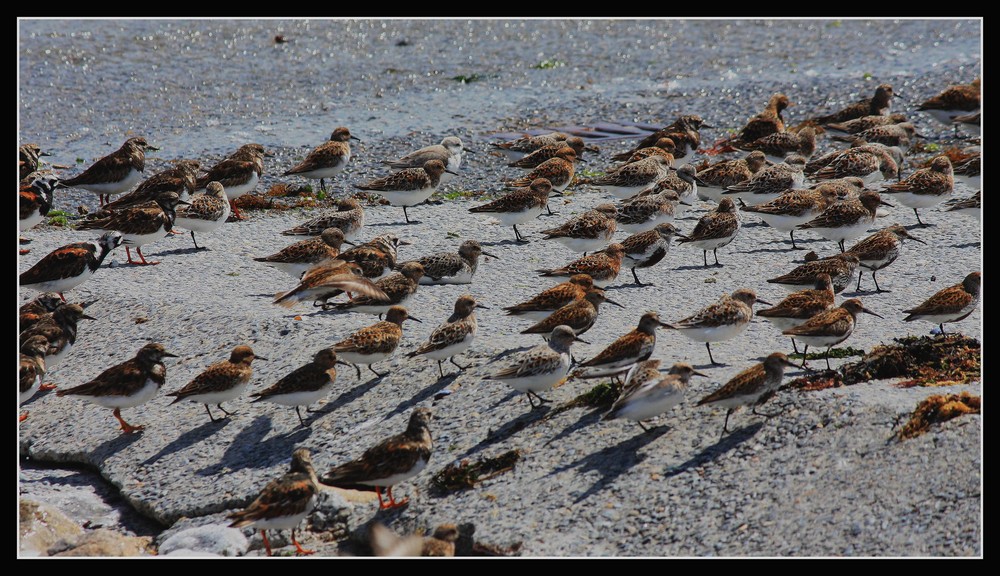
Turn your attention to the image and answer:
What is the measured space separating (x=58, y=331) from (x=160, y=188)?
16.8ft

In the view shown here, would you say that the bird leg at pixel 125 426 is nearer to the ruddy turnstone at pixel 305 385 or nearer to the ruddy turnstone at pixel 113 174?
the ruddy turnstone at pixel 305 385

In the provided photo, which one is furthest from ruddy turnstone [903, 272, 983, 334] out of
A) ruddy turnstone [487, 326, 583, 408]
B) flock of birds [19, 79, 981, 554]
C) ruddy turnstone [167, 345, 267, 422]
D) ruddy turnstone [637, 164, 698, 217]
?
ruddy turnstone [167, 345, 267, 422]

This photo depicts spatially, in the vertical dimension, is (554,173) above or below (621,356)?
above

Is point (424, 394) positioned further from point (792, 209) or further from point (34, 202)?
point (34, 202)

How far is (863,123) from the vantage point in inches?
883

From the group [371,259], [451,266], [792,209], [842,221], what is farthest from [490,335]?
[842,221]

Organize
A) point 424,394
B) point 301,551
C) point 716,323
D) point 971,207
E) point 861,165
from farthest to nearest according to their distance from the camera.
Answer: point 861,165, point 971,207, point 424,394, point 716,323, point 301,551

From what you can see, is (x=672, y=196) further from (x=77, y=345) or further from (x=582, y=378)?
(x=77, y=345)

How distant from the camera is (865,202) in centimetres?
1622

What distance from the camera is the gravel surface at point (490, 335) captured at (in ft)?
28.6

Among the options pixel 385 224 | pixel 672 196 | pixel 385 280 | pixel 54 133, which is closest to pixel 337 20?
pixel 54 133

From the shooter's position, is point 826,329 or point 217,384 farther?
point 217,384

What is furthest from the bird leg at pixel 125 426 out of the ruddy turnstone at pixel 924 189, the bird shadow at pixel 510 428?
the ruddy turnstone at pixel 924 189

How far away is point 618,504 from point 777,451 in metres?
1.51
